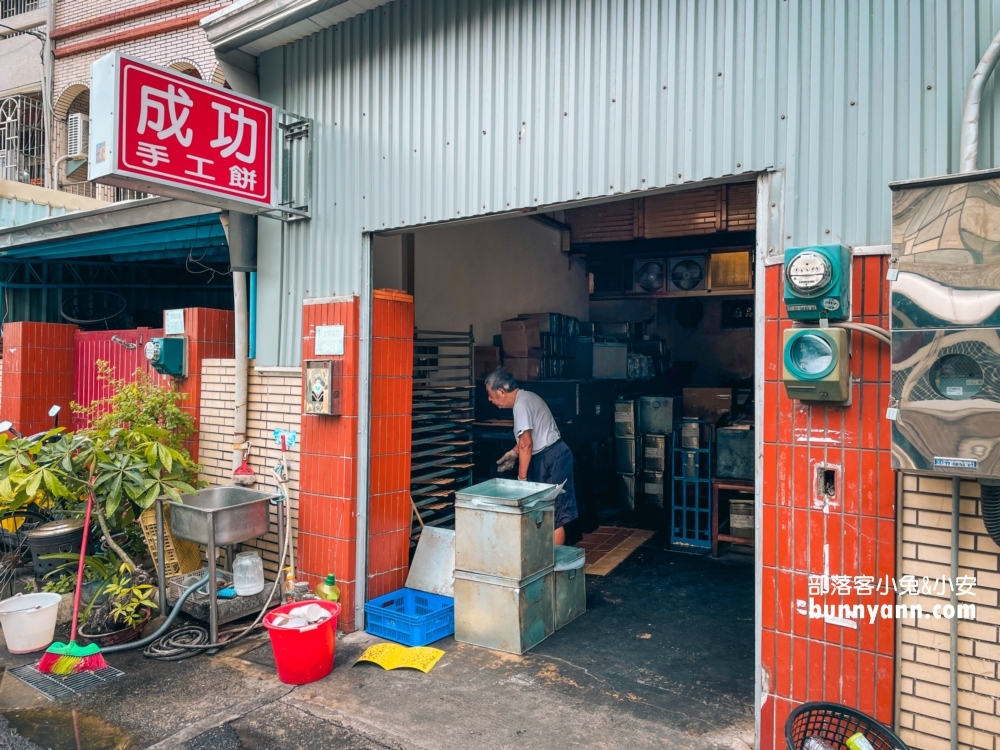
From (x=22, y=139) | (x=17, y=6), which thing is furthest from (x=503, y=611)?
(x=17, y=6)

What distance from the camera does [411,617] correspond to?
4914 millimetres

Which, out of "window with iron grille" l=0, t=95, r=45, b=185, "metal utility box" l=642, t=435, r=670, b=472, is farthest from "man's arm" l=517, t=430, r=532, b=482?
"window with iron grille" l=0, t=95, r=45, b=185

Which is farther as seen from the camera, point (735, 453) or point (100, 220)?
point (100, 220)

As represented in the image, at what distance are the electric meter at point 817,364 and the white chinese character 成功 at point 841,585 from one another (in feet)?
2.85

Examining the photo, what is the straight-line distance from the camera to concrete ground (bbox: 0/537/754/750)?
3.72 meters

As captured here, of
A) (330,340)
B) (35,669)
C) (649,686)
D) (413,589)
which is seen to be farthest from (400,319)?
(35,669)

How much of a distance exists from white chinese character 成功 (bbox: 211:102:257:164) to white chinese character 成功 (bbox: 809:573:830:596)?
4697 mm

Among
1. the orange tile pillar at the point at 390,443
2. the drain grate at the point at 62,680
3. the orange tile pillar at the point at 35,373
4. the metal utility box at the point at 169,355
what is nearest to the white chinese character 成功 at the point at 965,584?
the orange tile pillar at the point at 390,443

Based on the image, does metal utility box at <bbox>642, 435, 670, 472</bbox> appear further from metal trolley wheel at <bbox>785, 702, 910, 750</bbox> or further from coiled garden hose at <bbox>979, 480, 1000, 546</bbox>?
coiled garden hose at <bbox>979, 480, 1000, 546</bbox>

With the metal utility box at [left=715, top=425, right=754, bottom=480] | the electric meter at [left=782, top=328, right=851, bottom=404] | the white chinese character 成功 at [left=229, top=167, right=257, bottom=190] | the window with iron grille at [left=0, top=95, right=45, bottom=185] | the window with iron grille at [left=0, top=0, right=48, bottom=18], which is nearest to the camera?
the electric meter at [left=782, top=328, right=851, bottom=404]

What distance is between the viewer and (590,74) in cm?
408

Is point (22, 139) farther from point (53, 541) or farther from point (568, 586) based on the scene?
point (568, 586)

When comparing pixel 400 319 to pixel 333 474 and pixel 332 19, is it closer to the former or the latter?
pixel 333 474

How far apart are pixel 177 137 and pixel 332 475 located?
2.69m
